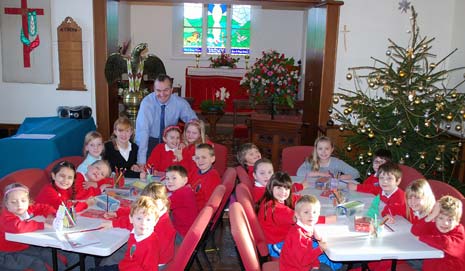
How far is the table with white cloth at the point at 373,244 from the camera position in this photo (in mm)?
2896

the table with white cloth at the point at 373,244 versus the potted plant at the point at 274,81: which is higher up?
the potted plant at the point at 274,81

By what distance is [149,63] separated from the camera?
6.31m

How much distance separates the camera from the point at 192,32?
14156 millimetres

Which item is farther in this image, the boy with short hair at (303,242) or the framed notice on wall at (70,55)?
the framed notice on wall at (70,55)

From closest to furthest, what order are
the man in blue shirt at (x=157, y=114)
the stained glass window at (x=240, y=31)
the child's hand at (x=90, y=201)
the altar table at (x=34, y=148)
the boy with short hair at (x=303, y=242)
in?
the boy with short hair at (x=303, y=242) < the child's hand at (x=90, y=201) < the man in blue shirt at (x=157, y=114) < the altar table at (x=34, y=148) < the stained glass window at (x=240, y=31)

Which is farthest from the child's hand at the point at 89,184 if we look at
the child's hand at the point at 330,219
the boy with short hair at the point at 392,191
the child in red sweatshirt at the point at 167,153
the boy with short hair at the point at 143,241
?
the boy with short hair at the point at 392,191

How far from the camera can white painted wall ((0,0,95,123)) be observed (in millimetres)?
6465

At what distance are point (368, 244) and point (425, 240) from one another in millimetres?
392

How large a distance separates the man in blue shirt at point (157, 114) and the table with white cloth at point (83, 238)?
177 centimetres

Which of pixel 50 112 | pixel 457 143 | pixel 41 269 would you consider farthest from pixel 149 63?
pixel 457 143

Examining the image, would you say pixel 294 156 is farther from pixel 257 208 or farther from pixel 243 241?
pixel 243 241

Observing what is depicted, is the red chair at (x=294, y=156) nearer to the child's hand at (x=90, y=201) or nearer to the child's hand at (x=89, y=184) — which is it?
the child's hand at (x=89, y=184)

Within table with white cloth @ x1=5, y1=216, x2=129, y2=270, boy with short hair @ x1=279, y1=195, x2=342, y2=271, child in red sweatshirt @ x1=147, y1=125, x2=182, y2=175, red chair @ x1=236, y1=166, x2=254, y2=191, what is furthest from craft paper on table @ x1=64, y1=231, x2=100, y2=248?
child in red sweatshirt @ x1=147, y1=125, x2=182, y2=175

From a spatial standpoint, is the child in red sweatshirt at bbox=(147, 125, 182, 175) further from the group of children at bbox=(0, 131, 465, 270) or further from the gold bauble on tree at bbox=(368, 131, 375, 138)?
the gold bauble on tree at bbox=(368, 131, 375, 138)
